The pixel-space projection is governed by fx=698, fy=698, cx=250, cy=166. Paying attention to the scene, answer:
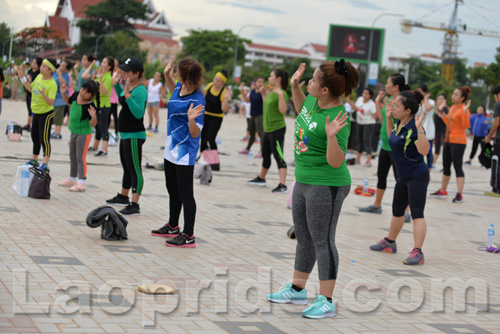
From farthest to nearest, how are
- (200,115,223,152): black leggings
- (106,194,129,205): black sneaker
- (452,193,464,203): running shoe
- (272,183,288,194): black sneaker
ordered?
(200,115,223,152): black leggings, (452,193,464,203): running shoe, (272,183,288,194): black sneaker, (106,194,129,205): black sneaker

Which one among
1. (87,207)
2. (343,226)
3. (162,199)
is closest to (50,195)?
(87,207)

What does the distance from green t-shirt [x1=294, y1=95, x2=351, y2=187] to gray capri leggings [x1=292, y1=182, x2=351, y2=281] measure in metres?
0.06

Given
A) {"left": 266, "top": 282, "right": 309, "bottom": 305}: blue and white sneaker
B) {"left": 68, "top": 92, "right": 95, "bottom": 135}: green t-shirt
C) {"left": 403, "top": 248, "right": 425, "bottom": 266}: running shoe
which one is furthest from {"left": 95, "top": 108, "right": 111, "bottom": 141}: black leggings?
{"left": 266, "top": 282, "right": 309, "bottom": 305}: blue and white sneaker

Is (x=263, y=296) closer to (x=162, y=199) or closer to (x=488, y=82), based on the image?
(x=162, y=199)

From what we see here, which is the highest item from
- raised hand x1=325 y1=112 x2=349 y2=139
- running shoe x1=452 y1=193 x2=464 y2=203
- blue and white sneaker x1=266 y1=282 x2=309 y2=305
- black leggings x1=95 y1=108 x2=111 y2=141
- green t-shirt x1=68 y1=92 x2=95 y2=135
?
raised hand x1=325 y1=112 x2=349 y2=139

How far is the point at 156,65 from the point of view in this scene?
2613 inches

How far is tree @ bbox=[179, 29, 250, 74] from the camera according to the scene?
308ft

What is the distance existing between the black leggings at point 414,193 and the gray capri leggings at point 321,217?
2442 mm

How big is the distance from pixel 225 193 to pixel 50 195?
310 centimetres

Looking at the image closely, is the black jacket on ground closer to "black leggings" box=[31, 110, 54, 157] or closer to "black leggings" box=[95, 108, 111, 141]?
"black leggings" box=[31, 110, 54, 157]

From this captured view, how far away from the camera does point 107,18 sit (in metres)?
88.4

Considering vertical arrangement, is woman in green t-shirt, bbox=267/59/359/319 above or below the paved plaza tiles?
above

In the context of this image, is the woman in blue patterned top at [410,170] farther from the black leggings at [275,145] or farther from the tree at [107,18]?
the tree at [107,18]

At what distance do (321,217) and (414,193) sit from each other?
2625 millimetres
